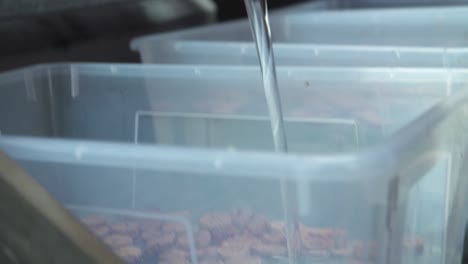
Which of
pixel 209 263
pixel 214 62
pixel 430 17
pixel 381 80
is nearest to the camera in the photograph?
pixel 209 263

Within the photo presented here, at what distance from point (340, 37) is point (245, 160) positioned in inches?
27.5

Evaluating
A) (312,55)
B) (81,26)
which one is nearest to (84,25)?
(81,26)

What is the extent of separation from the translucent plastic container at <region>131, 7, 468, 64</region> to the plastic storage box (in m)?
0.11

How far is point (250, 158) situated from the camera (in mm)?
447

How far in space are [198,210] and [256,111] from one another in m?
0.29

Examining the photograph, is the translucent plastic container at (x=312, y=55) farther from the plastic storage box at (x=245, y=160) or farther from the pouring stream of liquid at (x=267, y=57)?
the pouring stream of liquid at (x=267, y=57)

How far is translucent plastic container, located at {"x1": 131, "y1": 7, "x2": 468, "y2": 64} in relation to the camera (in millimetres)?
846

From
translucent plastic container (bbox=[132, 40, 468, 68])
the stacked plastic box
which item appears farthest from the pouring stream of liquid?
translucent plastic container (bbox=[132, 40, 468, 68])

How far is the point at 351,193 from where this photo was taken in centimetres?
44

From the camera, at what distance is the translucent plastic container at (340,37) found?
85 centimetres

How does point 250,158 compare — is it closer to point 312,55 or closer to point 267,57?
point 267,57

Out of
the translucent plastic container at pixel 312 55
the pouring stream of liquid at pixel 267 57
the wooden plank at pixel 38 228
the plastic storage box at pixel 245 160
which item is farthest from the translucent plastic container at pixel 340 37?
the wooden plank at pixel 38 228

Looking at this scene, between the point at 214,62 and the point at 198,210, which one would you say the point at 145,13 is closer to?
the point at 214,62

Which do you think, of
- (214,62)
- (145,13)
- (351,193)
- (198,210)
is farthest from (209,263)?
(145,13)
